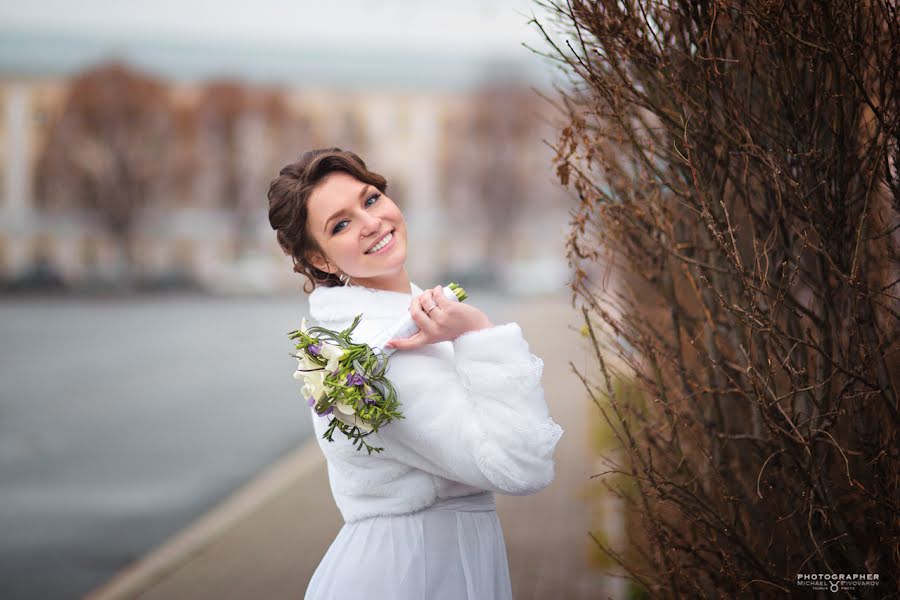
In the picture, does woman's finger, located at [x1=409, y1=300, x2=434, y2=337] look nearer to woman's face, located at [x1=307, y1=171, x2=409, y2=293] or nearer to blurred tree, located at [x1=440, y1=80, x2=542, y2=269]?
woman's face, located at [x1=307, y1=171, x2=409, y2=293]

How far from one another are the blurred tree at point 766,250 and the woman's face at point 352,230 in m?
0.59

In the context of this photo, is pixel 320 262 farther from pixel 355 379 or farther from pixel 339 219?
pixel 355 379

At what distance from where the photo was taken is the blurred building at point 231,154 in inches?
1991

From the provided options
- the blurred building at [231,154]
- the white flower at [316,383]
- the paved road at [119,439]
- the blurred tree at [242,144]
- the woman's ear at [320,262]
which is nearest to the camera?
the white flower at [316,383]

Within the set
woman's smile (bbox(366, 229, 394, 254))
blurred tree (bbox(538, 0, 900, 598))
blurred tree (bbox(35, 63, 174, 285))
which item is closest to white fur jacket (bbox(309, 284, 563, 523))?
woman's smile (bbox(366, 229, 394, 254))

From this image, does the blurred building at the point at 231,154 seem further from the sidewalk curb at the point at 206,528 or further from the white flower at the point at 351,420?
the white flower at the point at 351,420

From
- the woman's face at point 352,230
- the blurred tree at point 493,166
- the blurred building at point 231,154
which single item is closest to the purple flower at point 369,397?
the woman's face at point 352,230

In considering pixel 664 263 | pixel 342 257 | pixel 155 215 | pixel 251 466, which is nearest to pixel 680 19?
pixel 664 263

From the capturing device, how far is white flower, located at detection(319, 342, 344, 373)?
234 cm

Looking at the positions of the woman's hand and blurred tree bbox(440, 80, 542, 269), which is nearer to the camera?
the woman's hand

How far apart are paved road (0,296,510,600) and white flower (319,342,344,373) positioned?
4680mm

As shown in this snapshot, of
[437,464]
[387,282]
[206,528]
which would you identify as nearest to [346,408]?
[437,464]

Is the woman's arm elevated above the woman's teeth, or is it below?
below

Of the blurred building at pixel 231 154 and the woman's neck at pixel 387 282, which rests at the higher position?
the blurred building at pixel 231 154
